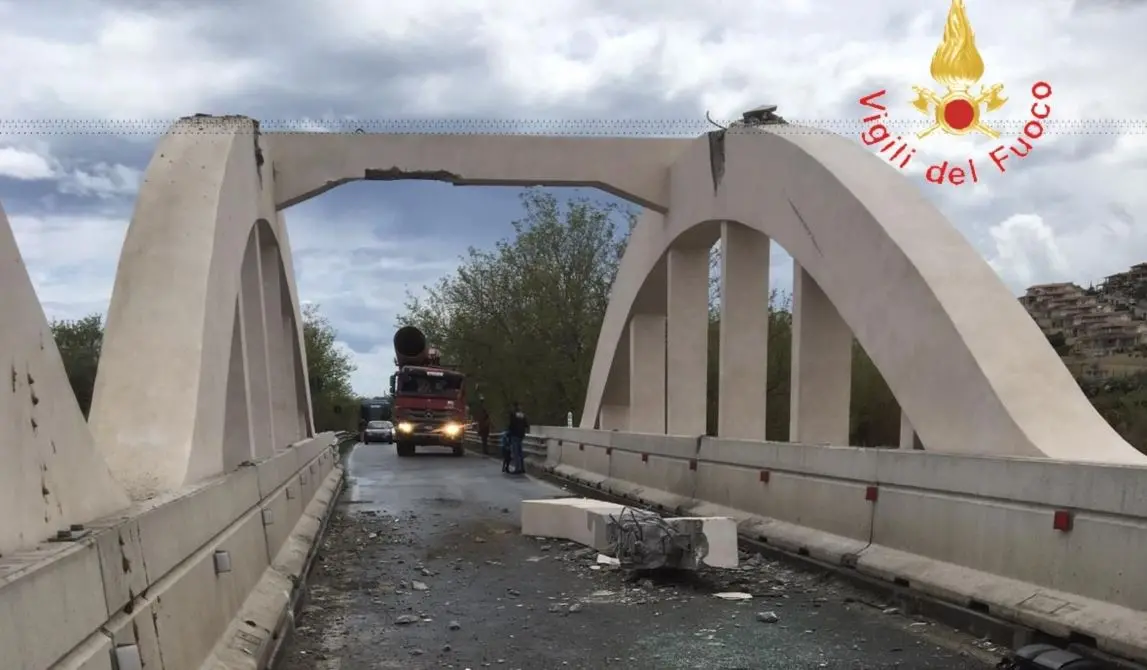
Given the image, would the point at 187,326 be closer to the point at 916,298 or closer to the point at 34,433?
the point at 34,433

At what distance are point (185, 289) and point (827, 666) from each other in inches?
236

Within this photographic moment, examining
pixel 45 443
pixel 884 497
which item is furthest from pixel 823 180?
pixel 45 443

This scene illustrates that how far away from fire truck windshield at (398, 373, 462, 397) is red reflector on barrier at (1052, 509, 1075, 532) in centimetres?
3227

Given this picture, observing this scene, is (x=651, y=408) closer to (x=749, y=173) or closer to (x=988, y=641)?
(x=749, y=173)

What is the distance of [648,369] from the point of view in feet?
72.5

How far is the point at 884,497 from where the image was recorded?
8672mm

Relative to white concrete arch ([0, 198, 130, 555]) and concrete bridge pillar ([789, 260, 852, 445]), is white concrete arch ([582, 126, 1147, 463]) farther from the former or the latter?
white concrete arch ([0, 198, 130, 555])

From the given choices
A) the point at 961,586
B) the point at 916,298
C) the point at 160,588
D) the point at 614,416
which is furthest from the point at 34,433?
the point at 614,416

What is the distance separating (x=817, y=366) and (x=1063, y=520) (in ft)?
23.3

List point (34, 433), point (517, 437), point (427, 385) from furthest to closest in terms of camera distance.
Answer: point (427, 385) → point (517, 437) → point (34, 433)

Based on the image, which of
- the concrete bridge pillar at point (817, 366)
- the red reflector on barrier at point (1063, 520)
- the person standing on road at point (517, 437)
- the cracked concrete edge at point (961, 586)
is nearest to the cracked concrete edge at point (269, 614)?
the cracked concrete edge at point (961, 586)

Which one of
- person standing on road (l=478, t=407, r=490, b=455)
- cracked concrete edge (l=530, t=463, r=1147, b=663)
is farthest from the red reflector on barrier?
person standing on road (l=478, t=407, r=490, b=455)

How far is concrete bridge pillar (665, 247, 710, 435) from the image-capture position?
18.2m

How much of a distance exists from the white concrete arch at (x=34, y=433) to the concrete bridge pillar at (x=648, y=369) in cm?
1729
